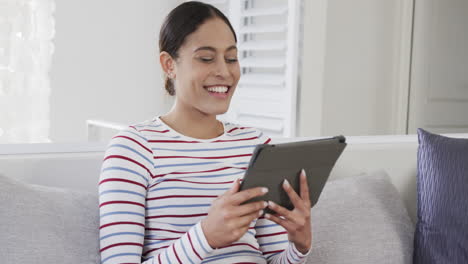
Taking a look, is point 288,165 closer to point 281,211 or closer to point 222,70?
point 281,211

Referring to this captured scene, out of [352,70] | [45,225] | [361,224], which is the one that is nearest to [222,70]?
[45,225]

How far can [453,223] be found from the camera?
151cm

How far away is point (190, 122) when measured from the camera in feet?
4.15

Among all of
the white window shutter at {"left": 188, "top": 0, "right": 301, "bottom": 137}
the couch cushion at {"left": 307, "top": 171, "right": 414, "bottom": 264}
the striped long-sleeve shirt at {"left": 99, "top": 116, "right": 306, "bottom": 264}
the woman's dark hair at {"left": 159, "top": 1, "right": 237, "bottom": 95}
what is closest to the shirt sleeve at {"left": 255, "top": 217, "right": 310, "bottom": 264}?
the striped long-sleeve shirt at {"left": 99, "top": 116, "right": 306, "bottom": 264}

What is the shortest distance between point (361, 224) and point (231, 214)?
22.9 inches

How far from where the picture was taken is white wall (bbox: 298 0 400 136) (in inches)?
130

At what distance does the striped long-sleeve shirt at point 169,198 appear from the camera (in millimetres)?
1091

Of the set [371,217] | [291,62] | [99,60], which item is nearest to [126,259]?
[371,217]

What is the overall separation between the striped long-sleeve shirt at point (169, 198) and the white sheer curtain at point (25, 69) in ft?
8.99

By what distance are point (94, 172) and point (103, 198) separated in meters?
0.23

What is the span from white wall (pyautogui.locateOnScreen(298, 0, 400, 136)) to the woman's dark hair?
2.05 metres

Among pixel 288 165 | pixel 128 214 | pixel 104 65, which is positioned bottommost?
pixel 128 214

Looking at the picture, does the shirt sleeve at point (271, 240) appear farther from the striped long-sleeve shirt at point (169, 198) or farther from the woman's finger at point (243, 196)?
the woman's finger at point (243, 196)

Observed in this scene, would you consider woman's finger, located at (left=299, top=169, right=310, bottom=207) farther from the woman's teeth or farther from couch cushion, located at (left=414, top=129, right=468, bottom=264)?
couch cushion, located at (left=414, top=129, right=468, bottom=264)
